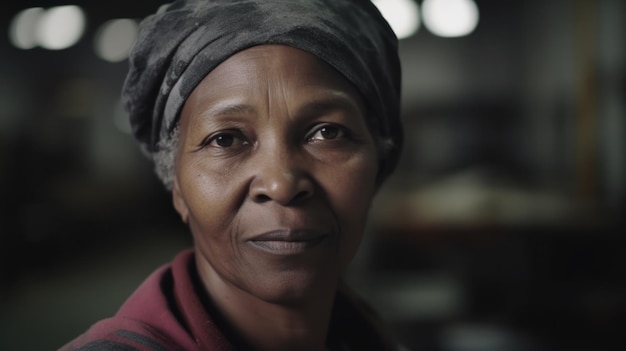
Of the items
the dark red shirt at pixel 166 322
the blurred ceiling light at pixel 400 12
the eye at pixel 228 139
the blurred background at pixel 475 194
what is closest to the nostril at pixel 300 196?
the eye at pixel 228 139

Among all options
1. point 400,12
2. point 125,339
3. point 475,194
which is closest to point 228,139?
point 125,339

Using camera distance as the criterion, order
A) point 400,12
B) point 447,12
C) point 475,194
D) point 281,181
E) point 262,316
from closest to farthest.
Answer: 1. point 281,181
2. point 262,316
3. point 400,12
4. point 447,12
5. point 475,194

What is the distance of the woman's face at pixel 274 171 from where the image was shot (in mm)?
798

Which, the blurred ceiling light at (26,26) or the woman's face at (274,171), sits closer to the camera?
the woman's face at (274,171)

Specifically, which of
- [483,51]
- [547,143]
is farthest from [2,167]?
[547,143]

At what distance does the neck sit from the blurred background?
5.79 ft

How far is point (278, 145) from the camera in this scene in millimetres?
799

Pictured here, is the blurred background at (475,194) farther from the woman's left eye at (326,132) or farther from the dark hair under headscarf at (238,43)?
the woman's left eye at (326,132)

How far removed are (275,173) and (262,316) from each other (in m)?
0.23

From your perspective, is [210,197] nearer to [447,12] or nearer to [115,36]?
[115,36]

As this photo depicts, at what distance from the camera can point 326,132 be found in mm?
851

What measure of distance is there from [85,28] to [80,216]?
1.88 m

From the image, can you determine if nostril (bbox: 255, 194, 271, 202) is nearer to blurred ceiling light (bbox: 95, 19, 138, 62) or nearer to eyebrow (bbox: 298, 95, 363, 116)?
eyebrow (bbox: 298, 95, 363, 116)

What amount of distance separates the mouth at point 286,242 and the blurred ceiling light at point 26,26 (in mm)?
739
